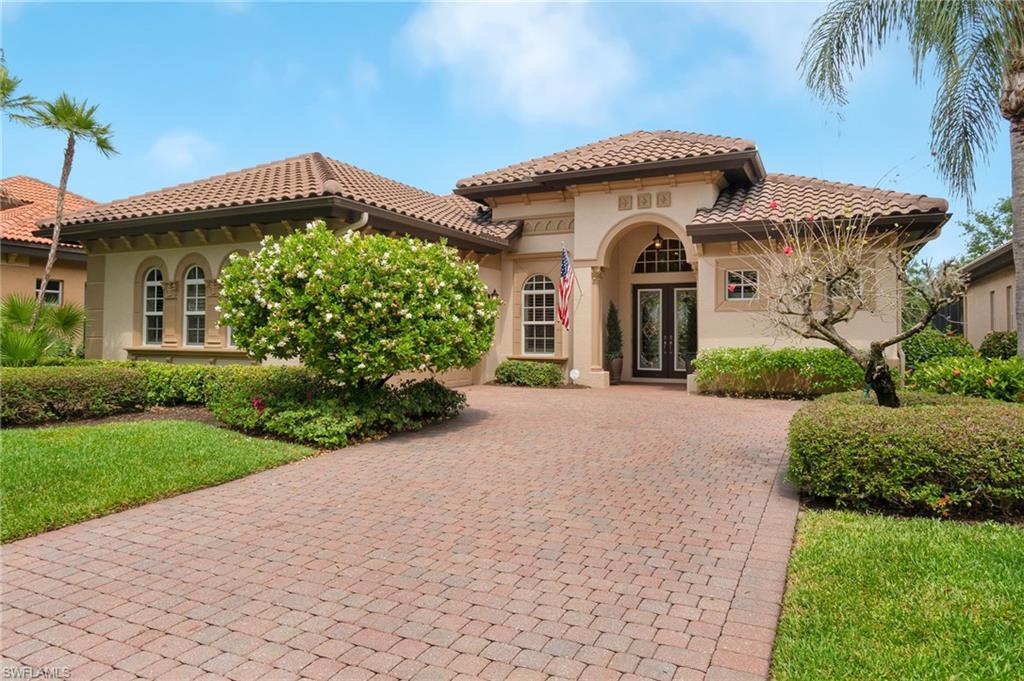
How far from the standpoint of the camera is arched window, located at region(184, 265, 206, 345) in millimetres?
15078

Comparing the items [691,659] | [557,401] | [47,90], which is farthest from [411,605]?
[47,90]

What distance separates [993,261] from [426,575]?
21.5 metres

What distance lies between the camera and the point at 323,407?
29.9ft

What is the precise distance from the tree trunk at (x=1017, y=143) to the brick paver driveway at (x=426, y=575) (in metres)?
4.07

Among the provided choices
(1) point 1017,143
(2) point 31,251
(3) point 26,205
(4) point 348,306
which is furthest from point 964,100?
(3) point 26,205

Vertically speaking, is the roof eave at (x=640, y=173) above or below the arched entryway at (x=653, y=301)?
above

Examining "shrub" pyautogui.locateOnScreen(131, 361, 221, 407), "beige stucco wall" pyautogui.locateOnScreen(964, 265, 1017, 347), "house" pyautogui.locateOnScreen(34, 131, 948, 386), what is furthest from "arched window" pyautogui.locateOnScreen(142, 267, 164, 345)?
"beige stucco wall" pyautogui.locateOnScreen(964, 265, 1017, 347)

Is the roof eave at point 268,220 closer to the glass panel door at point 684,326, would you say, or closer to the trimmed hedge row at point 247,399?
the trimmed hedge row at point 247,399

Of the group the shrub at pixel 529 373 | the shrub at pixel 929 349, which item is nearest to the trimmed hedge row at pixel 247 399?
the shrub at pixel 529 373

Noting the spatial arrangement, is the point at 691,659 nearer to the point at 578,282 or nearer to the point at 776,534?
the point at 776,534

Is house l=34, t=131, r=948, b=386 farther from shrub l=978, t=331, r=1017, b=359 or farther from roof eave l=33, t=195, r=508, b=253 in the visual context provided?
shrub l=978, t=331, r=1017, b=359

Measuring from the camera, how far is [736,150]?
14.6 metres

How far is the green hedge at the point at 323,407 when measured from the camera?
348 inches

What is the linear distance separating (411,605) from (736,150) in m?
13.5
